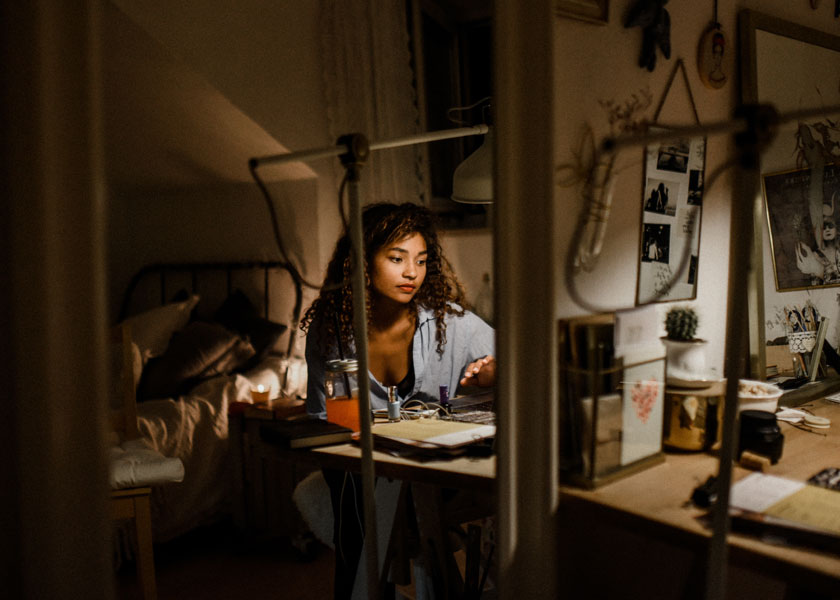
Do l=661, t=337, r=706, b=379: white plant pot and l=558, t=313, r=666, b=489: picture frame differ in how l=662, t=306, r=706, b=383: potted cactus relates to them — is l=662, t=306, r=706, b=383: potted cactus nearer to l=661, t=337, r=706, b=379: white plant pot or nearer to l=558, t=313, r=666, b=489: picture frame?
l=661, t=337, r=706, b=379: white plant pot

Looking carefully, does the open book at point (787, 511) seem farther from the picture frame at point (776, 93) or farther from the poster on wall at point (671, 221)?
the picture frame at point (776, 93)

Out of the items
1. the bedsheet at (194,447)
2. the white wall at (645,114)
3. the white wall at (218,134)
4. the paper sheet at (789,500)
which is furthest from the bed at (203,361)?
the paper sheet at (789,500)

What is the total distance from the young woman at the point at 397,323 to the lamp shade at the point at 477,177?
1.13ft

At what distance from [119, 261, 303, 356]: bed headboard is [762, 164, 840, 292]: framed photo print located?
7.44ft

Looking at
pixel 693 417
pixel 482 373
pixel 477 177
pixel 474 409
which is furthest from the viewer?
pixel 482 373

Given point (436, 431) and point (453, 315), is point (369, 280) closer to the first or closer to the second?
point (453, 315)

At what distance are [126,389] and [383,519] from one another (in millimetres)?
1123

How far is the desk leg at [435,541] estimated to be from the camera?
134 cm

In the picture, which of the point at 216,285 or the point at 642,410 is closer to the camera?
the point at 642,410

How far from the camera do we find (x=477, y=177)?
1.55 meters

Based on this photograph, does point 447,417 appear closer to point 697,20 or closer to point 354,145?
point 354,145

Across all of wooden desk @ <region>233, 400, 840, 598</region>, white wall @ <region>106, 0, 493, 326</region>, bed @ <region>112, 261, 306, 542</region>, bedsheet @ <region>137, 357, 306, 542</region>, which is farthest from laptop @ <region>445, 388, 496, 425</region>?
white wall @ <region>106, 0, 493, 326</region>

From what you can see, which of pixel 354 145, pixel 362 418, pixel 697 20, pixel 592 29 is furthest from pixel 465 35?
pixel 362 418

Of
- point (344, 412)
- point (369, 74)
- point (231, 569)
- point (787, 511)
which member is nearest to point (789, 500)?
point (787, 511)
